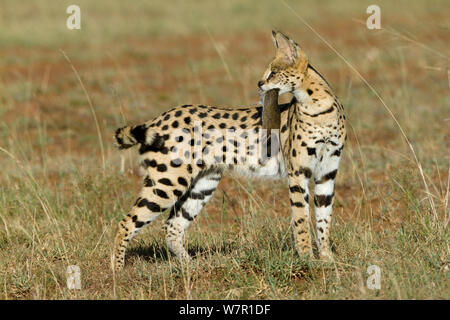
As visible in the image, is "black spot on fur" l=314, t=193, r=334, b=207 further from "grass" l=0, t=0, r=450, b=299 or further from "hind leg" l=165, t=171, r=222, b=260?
"hind leg" l=165, t=171, r=222, b=260

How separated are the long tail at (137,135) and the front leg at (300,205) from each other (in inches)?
42.2

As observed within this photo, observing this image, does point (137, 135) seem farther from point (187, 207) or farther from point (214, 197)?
point (214, 197)

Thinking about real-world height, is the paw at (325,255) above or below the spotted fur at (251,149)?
below

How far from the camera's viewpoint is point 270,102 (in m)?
5.46

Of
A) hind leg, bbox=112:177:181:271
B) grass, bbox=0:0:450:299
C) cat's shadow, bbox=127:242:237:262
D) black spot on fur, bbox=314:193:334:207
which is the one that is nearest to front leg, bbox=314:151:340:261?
black spot on fur, bbox=314:193:334:207

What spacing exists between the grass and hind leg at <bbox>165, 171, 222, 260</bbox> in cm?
9

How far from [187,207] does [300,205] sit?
104 centimetres

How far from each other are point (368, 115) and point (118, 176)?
4.45m

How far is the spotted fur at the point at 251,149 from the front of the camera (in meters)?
5.32

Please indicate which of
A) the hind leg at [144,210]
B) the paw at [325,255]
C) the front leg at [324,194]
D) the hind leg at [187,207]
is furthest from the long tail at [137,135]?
the paw at [325,255]

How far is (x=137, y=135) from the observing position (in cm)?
546

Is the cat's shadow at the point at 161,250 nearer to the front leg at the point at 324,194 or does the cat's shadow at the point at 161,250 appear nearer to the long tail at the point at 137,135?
the front leg at the point at 324,194
